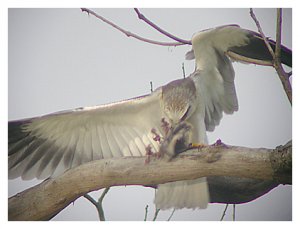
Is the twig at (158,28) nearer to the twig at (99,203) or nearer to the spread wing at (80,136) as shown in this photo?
the spread wing at (80,136)

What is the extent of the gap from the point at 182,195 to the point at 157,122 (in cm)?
25

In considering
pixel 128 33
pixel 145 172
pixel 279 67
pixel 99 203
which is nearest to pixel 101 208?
pixel 99 203

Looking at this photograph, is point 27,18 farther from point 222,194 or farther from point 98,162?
point 222,194

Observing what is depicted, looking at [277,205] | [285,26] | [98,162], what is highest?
[285,26]

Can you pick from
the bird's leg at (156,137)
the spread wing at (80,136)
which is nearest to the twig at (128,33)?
the spread wing at (80,136)

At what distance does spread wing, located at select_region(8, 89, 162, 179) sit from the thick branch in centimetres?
12

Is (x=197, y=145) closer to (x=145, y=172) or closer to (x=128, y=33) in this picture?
(x=145, y=172)

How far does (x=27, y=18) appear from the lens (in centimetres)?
153

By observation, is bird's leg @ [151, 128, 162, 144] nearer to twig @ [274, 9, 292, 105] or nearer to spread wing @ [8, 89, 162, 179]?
spread wing @ [8, 89, 162, 179]

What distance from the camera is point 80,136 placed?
5.27 ft

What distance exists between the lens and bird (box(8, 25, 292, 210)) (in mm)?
1521
